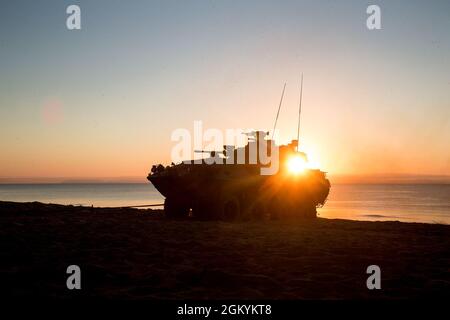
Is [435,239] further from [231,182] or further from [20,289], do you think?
[20,289]

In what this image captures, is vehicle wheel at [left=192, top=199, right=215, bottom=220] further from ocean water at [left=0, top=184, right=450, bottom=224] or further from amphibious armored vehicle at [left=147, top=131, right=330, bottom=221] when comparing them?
ocean water at [left=0, top=184, right=450, bottom=224]

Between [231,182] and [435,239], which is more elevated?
[231,182]

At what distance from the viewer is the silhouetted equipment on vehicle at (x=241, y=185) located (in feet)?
58.6

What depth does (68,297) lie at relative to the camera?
5211 millimetres

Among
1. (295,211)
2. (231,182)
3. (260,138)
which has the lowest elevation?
(295,211)

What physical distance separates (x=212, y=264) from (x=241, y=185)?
11334 mm

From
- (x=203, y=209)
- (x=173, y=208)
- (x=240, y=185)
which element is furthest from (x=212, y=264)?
(x=173, y=208)

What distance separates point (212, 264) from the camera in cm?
736

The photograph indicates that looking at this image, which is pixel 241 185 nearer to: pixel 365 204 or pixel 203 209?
pixel 203 209

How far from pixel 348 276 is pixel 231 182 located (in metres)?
11.4

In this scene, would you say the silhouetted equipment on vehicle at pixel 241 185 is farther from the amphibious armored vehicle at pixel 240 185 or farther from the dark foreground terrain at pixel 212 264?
the dark foreground terrain at pixel 212 264

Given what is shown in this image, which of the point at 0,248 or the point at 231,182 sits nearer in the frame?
the point at 0,248
